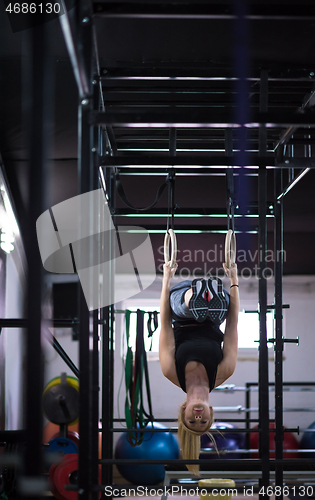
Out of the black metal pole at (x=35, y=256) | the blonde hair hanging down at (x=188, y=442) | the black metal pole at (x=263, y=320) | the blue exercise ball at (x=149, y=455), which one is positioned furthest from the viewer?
the blue exercise ball at (x=149, y=455)

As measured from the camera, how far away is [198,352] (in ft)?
10.2

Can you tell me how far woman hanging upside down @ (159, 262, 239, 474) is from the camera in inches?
120

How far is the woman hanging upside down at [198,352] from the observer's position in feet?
10.00

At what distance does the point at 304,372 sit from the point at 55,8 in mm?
6808

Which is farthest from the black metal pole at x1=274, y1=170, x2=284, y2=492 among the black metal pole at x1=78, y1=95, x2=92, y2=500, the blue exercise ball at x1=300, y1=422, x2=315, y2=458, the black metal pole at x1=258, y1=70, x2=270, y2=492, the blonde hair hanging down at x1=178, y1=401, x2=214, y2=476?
the blue exercise ball at x1=300, y1=422, x2=315, y2=458

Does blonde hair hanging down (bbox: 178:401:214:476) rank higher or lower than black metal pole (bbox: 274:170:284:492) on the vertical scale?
lower

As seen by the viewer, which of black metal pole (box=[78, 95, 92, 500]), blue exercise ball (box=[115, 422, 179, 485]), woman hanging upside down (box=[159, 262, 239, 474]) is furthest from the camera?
blue exercise ball (box=[115, 422, 179, 485])

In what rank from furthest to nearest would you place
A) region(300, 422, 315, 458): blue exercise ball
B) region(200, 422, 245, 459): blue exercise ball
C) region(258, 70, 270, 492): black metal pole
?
region(300, 422, 315, 458): blue exercise ball < region(200, 422, 245, 459): blue exercise ball < region(258, 70, 270, 492): black metal pole

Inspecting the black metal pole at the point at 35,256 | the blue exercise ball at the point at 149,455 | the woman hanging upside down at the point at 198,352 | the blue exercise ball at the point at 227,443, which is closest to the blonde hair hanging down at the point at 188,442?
the woman hanging upside down at the point at 198,352

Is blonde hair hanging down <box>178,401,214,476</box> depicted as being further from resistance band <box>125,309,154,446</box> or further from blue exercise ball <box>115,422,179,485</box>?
blue exercise ball <box>115,422,179,485</box>

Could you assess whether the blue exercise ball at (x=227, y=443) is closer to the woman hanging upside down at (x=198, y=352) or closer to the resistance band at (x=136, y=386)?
the resistance band at (x=136, y=386)

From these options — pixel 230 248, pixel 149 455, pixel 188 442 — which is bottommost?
pixel 149 455

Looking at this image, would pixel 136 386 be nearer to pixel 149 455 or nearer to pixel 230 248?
pixel 230 248

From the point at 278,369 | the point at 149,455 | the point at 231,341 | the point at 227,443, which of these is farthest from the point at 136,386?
the point at 227,443
